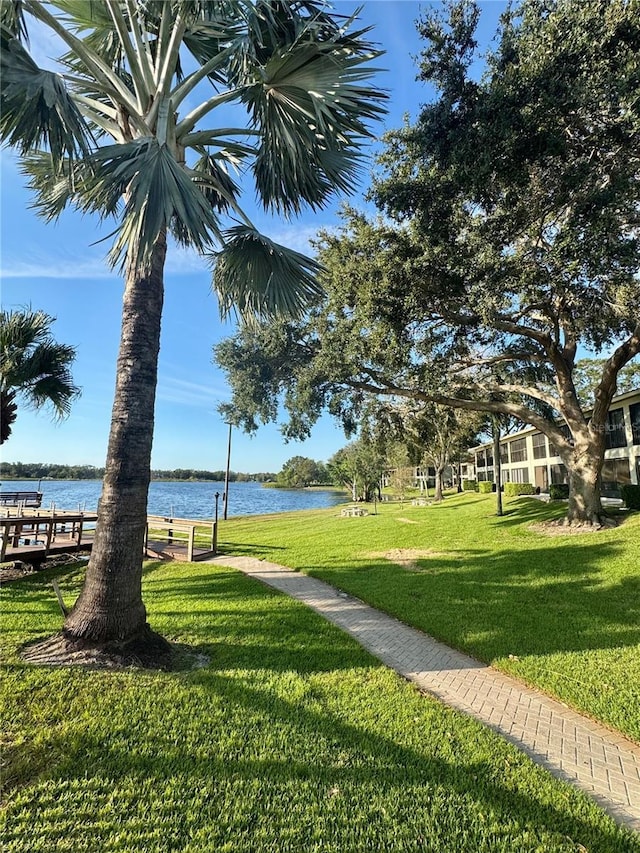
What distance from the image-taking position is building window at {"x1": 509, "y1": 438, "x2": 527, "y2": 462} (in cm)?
3578

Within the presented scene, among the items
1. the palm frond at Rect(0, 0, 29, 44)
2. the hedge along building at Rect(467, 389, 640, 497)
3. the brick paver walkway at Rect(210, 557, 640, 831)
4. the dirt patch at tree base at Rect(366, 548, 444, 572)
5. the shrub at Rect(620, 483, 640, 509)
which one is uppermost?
the palm frond at Rect(0, 0, 29, 44)

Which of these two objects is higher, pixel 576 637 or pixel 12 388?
pixel 12 388

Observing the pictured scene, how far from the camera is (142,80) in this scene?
15.5ft

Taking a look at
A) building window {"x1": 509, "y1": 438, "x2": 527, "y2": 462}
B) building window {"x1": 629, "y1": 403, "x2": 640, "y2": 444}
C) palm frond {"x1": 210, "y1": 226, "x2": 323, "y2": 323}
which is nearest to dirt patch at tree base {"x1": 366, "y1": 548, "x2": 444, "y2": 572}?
palm frond {"x1": 210, "y1": 226, "x2": 323, "y2": 323}

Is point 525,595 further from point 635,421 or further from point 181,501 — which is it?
point 181,501

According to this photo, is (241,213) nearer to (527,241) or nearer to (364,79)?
(364,79)

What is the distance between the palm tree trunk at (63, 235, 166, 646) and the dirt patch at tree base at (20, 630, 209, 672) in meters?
0.05

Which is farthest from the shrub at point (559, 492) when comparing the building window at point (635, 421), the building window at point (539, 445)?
the building window at point (539, 445)

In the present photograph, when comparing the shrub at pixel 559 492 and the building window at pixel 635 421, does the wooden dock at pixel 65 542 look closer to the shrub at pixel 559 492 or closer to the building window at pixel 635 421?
the building window at pixel 635 421

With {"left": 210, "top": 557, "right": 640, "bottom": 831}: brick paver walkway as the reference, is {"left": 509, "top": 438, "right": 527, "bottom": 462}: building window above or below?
above

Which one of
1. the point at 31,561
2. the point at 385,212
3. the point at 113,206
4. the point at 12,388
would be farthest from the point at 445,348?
the point at 31,561

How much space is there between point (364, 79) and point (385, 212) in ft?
16.8

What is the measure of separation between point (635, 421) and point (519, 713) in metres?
19.8

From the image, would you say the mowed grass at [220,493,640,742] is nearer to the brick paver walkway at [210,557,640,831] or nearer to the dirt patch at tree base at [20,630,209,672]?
the brick paver walkway at [210,557,640,831]
